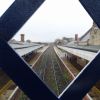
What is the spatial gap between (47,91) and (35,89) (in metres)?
0.06

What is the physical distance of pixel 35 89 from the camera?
118cm

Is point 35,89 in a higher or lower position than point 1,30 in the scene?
lower

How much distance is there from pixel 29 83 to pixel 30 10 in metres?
0.32

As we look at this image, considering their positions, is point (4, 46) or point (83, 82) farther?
point (83, 82)

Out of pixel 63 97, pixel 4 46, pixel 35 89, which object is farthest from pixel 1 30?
pixel 63 97

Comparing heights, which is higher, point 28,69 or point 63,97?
point 28,69

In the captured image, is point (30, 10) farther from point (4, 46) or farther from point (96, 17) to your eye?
point (96, 17)

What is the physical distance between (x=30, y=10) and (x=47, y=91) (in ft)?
1.22

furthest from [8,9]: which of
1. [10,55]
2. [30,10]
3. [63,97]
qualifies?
[63,97]

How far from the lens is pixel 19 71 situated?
1.16 metres

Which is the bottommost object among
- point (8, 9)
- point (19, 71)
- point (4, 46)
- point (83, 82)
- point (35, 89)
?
point (83, 82)

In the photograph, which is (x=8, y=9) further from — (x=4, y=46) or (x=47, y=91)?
(x=47, y=91)

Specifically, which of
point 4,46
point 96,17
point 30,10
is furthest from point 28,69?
point 96,17

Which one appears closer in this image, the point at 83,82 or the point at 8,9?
the point at 8,9
